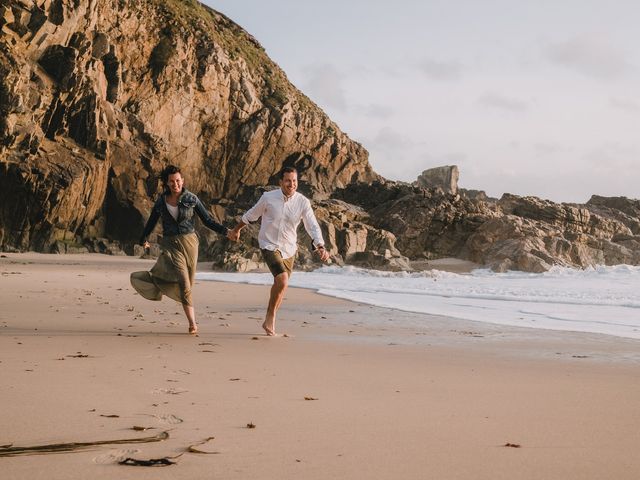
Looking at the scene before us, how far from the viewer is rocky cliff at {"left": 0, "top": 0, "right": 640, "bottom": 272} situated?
32125mm

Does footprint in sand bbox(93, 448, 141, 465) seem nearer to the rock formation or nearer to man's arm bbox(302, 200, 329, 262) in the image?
man's arm bbox(302, 200, 329, 262)

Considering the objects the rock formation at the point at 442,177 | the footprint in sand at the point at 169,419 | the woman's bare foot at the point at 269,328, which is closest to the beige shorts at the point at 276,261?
the woman's bare foot at the point at 269,328

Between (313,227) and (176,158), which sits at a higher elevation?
(176,158)

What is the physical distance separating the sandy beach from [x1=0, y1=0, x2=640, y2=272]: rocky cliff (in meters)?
18.8

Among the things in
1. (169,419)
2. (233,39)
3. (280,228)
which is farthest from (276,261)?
(233,39)

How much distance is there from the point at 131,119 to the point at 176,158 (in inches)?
267

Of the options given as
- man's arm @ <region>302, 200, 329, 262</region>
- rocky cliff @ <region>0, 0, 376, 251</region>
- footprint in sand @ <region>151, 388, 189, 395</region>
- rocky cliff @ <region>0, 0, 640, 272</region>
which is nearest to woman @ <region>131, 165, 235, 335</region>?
man's arm @ <region>302, 200, 329, 262</region>

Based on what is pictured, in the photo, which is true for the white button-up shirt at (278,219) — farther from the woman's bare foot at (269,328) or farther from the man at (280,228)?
the woman's bare foot at (269,328)

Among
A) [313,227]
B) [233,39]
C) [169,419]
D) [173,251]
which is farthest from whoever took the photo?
[233,39]

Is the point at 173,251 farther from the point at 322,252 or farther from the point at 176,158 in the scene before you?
the point at 176,158

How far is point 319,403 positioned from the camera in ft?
12.8

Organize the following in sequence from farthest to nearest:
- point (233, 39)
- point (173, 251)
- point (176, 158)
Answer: point (233, 39)
point (176, 158)
point (173, 251)

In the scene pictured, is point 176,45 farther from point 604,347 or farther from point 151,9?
point 604,347

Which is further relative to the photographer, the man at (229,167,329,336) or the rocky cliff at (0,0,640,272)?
the rocky cliff at (0,0,640,272)
